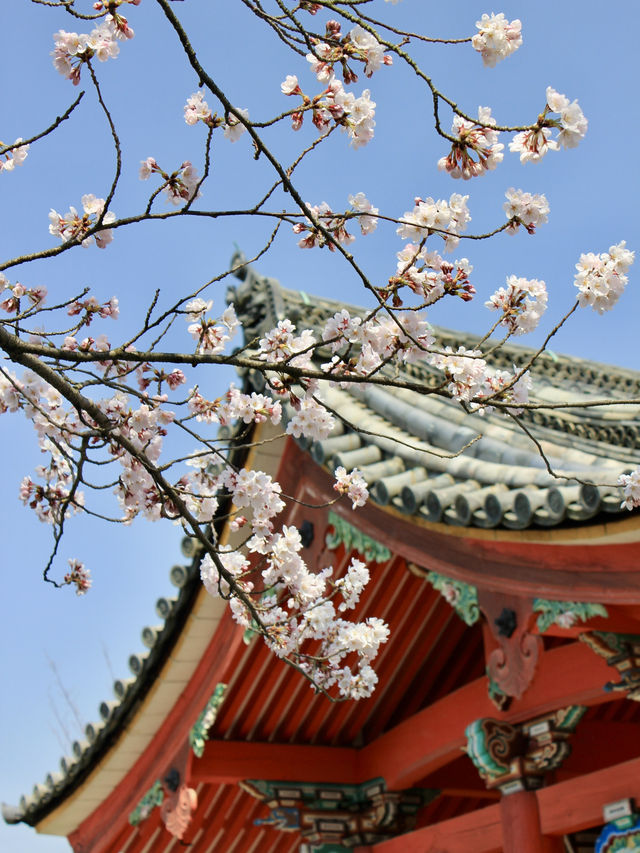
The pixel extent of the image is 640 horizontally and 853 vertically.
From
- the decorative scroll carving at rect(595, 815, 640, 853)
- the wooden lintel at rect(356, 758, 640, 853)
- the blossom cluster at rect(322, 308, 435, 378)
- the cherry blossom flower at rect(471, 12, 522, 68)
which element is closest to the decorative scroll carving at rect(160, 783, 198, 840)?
the wooden lintel at rect(356, 758, 640, 853)

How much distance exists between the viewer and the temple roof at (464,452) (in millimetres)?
4429

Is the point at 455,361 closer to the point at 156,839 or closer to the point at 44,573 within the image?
the point at 44,573

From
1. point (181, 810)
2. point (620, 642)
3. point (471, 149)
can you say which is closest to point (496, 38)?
point (471, 149)

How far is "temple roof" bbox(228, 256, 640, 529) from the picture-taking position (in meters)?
4.43

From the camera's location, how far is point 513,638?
5246mm

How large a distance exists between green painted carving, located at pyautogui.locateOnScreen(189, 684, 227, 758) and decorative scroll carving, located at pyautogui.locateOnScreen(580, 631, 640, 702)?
104 inches

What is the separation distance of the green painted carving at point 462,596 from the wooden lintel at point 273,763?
2215 millimetres

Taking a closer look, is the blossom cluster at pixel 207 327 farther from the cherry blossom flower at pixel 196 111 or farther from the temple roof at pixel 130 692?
the temple roof at pixel 130 692

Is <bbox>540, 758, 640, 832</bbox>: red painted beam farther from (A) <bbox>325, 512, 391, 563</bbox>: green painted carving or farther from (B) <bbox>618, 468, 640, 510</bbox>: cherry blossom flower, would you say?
(B) <bbox>618, 468, 640, 510</bbox>: cherry blossom flower

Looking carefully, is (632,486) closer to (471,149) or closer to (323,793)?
(471,149)

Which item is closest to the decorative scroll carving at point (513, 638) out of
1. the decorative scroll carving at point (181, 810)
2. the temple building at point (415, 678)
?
the temple building at point (415, 678)

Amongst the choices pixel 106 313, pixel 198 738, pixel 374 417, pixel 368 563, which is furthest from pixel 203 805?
pixel 106 313

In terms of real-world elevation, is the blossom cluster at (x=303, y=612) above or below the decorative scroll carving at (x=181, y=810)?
above

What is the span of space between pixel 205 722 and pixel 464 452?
2580 millimetres
